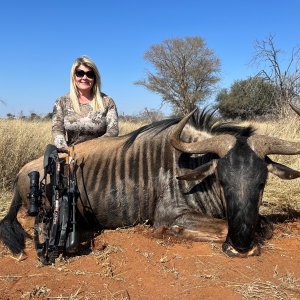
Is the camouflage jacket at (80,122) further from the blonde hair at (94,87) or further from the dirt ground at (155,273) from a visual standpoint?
Result: the dirt ground at (155,273)

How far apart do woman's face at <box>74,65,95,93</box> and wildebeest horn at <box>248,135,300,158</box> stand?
2.22m

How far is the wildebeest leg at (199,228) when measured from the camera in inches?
126

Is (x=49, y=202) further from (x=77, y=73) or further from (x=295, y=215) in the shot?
(x=295, y=215)

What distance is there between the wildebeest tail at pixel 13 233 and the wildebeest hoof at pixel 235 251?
161cm

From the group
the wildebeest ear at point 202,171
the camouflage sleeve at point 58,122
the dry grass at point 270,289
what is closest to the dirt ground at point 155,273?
the dry grass at point 270,289

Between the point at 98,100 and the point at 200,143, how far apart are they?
5.71 ft

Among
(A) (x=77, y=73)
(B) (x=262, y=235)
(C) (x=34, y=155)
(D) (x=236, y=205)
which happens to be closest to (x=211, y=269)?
(D) (x=236, y=205)

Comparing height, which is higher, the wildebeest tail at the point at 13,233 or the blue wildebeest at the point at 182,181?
the blue wildebeest at the point at 182,181

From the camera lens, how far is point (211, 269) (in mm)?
2729

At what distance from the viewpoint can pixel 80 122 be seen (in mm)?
4527

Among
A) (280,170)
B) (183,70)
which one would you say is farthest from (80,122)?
(183,70)

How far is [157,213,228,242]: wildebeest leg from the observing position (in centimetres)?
320

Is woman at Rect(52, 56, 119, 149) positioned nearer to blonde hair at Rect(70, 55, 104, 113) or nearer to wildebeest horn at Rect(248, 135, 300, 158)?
blonde hair at Rect(70, 55, 104, 113)

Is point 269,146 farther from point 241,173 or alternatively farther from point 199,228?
point 199,228
